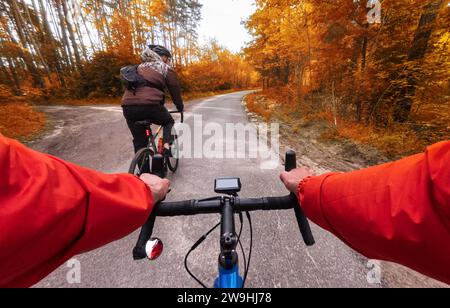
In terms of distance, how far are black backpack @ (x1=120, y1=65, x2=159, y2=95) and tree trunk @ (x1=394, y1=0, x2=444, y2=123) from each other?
21.9 feet

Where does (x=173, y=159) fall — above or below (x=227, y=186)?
below

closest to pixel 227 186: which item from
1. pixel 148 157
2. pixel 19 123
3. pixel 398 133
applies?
pixel 148 157

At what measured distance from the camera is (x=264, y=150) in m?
5.43

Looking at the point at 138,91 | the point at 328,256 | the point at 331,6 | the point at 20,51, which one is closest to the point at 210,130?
the point at 138,91

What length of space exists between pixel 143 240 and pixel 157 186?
0.84ft

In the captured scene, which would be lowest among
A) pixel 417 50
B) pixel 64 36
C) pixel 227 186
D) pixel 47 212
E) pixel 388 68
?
pixel 227 186

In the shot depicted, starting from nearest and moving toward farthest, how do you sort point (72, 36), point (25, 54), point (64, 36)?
point (25, 54)
point (72, 36)
point (64, 36)

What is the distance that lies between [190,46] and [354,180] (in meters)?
37.5

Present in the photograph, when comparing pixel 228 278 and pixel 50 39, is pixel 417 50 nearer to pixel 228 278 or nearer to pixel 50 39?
pixel 228 278

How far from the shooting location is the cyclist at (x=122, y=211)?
1.87 ft

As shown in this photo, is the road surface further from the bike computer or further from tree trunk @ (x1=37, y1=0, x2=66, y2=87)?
tree trunk @ (x1=37, y1=0, x2=66, y2=87)

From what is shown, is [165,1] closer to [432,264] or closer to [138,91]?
[138,91]

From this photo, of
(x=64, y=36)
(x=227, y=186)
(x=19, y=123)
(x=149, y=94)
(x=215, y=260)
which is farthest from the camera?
(x=64, y=36)

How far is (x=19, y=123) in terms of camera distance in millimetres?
6840
